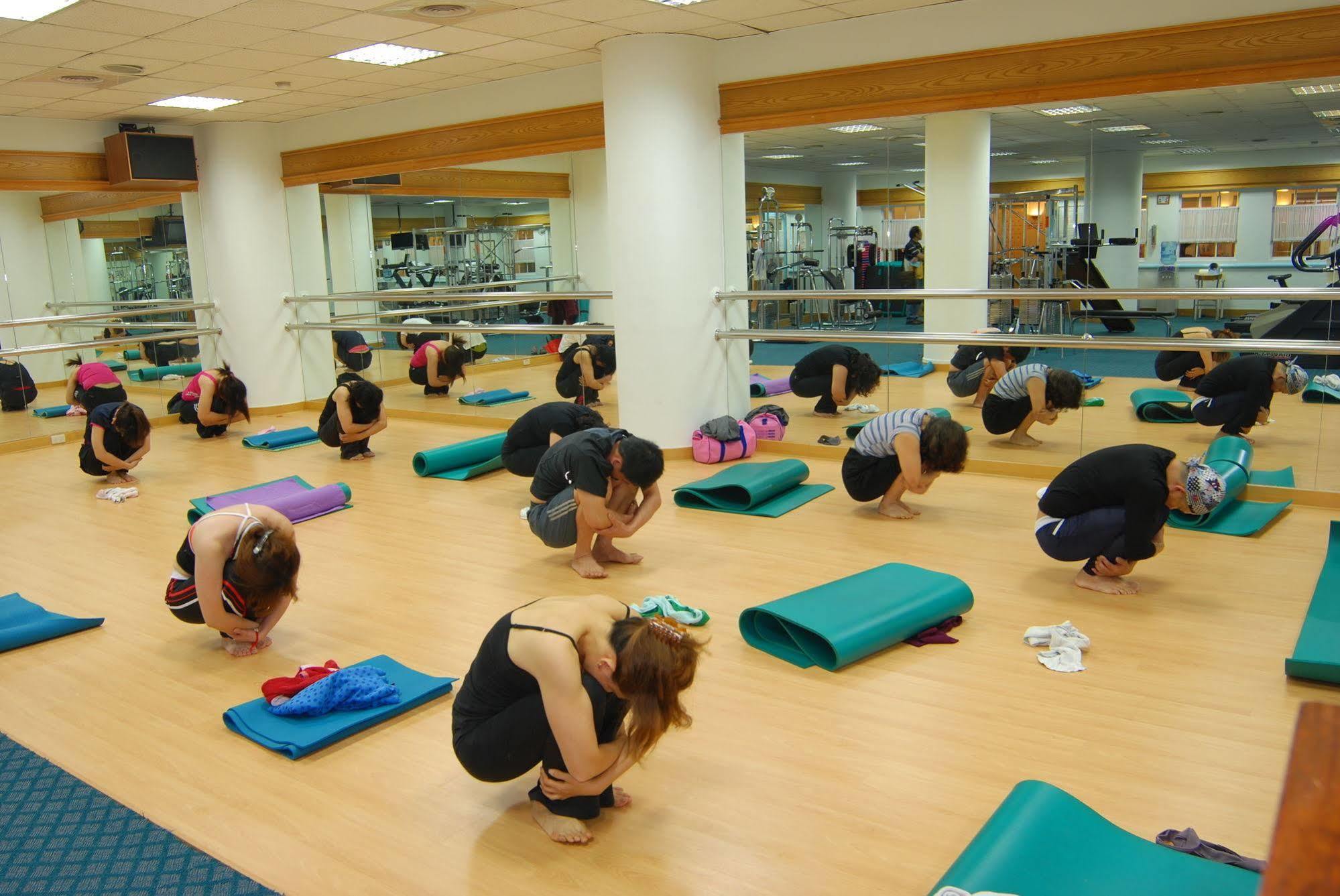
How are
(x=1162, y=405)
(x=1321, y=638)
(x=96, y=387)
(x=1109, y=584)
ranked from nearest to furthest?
(x=1321, y=638) < (x=1109, y=584) < (x=1162, y=405) < (x=96, y=387)

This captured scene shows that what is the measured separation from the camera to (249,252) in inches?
356

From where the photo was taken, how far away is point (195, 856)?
8.20ft

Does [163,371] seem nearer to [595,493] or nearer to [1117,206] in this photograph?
[595,493]

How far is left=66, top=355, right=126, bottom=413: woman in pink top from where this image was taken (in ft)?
26.8

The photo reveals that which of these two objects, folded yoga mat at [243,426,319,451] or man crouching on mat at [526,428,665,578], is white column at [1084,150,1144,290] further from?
folded yoga mat at [243,426,319,451]

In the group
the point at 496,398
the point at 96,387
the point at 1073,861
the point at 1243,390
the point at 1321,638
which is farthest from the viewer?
the point at 496,398

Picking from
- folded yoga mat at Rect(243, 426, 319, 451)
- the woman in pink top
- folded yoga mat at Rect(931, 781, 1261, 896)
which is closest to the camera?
folded yoga mat at Rect(931, 781, 1261, 896)

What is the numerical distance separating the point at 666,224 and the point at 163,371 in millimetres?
Result: 5631

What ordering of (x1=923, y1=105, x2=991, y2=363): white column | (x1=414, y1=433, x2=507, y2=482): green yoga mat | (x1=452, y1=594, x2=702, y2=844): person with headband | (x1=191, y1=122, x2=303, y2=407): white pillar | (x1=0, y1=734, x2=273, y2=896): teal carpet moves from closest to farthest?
(x1=452, y1=594, x2=702, y2=844): person with headband
(x1=0, y1=734, x2=273, y2=896): teal carpet
(x1=923, y1=105, x2=991, y2=363): white column
(x1=414, y1=433, x2=507, y2=482): green yoga mat
(x1=191, y1=122, x2=303, y2=407): white pillar

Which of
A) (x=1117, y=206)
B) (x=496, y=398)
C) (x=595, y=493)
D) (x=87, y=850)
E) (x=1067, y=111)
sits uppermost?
(x=1067, y=111)

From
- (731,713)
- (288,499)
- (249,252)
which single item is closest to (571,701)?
(731,713)

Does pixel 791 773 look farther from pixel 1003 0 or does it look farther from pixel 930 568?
pixel 1003 0

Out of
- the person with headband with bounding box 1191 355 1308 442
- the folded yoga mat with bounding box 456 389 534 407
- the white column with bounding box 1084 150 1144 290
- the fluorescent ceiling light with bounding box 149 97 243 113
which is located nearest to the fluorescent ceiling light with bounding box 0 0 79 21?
the fluorescent ceiling light with bounding box 149 97 243 113

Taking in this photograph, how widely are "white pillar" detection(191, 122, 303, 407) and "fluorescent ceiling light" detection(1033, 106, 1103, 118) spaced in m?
6.60
